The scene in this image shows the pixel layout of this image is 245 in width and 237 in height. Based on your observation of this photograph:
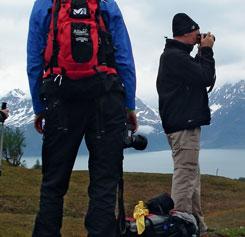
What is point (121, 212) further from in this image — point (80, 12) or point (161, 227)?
point (80, 12)

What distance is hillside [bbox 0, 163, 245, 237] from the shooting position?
1259 centimetres

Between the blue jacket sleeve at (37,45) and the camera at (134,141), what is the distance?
0.98 metres

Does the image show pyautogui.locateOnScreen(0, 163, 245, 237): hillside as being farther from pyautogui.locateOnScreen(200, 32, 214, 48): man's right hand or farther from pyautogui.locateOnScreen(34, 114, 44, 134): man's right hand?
pyautogui.locateOnScreen(34, 114, 44, 134): man's right hand

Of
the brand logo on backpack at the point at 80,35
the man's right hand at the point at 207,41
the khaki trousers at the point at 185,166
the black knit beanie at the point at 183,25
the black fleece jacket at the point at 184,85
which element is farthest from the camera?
the black knit beanie at the point at 183,25

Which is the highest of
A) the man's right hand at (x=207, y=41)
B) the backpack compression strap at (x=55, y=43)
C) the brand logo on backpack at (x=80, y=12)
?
the man's right hand at (x=207, y=41)

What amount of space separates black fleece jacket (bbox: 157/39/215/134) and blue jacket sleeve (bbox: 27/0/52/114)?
3.12m

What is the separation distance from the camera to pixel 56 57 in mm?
6211

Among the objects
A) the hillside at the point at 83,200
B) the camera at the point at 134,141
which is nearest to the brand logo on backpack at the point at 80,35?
the camera at the point at 134,141

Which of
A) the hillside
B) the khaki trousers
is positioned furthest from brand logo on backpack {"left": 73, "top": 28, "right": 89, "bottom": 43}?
the hillside

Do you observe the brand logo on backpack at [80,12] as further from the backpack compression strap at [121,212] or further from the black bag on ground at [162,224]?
the black bag on ground at [162,224]

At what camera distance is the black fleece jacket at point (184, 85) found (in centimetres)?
891

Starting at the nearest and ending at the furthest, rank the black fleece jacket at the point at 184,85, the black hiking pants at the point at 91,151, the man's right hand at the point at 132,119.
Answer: the black hiking pants at the point at 91,151, the man's right hand at the point at 132,119, the black fleece jacket at the point at 184,85

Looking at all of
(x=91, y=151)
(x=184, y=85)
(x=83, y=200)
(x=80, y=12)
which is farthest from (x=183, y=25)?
(x=83, y=200)

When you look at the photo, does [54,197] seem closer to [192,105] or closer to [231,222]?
[192,105]
